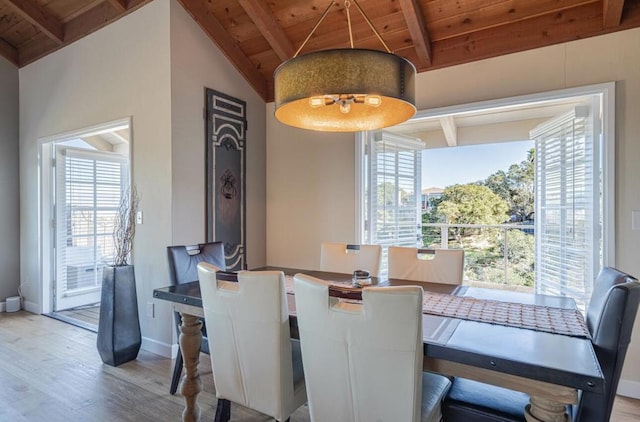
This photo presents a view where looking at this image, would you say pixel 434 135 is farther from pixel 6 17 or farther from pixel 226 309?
pixel 6 17

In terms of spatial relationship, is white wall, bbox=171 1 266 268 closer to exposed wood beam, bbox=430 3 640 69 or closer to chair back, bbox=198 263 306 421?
chair back, bbox=198 263 306 421

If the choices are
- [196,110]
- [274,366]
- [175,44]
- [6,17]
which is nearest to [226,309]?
[274,366]

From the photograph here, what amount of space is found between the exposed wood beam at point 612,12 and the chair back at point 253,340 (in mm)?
2752

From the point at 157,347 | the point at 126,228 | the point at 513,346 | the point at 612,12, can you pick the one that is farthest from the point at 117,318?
the point at 612,12

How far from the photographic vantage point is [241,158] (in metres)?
3.86

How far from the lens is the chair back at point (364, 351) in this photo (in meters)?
1.26

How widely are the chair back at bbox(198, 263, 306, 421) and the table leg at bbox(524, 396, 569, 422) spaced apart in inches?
36.9

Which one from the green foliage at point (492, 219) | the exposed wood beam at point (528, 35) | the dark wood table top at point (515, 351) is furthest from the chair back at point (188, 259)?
the green foliage at point (492, 219)

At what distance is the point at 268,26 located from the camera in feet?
10.7

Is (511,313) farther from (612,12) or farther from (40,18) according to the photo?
(40,18)

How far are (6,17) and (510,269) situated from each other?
6853 millimetres

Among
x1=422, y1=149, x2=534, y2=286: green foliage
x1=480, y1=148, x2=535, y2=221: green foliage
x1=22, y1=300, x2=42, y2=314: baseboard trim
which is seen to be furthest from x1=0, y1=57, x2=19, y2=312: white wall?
x1=480, y1=148, x2=535, y2=221: green foliage

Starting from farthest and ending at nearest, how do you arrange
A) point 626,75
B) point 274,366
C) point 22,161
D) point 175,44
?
point 22,161 < point 175,44 < point 626,75 < point 274,366

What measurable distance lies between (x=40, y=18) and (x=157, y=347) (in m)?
3.53
